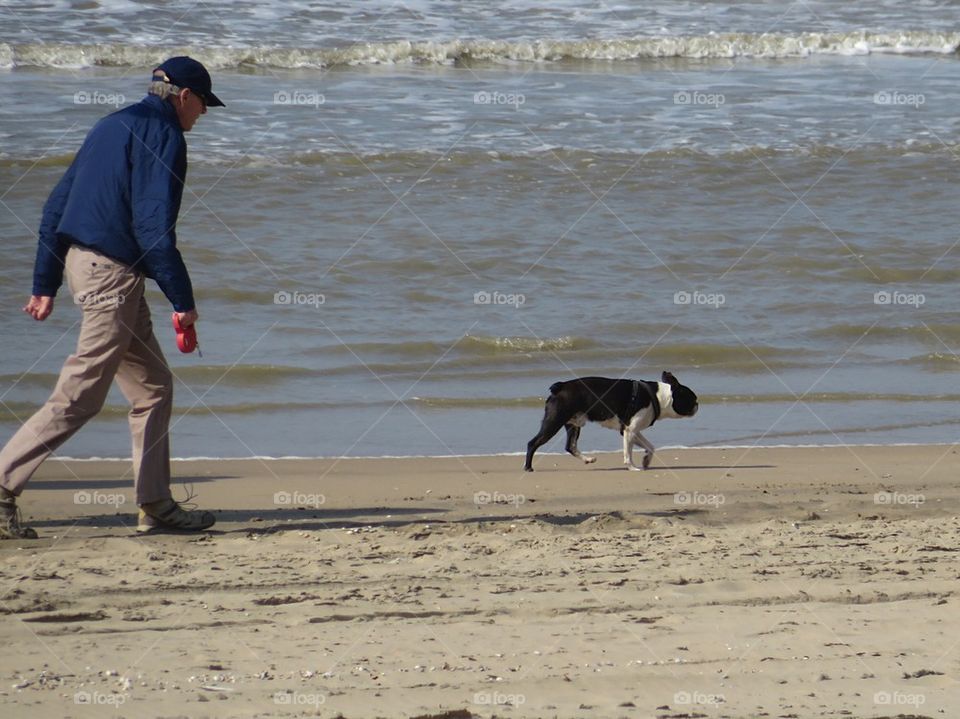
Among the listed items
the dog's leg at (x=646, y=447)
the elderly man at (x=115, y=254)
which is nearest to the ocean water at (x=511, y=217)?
the dog's leg at (x=646, y=447)

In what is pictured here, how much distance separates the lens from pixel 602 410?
8062mm

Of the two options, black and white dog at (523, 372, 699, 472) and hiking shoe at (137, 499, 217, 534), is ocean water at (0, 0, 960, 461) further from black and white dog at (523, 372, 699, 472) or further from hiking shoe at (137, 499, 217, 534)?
hiking shoe at (137, 499, 217, 534)

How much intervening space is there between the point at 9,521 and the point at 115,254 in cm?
119

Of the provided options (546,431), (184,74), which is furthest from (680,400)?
(184,74)

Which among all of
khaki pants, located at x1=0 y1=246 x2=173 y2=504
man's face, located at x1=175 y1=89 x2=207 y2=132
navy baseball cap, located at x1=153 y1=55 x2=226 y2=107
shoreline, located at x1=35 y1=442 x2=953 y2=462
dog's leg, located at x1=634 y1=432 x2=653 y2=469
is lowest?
shoreline, located at x1=35 y1=442 x2=953 y2=462

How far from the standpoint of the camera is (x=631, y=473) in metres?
7.77

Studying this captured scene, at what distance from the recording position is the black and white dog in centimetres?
793

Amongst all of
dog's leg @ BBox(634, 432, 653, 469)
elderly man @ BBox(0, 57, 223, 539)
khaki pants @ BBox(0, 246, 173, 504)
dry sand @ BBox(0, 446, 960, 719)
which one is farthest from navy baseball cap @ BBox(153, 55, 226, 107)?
dog's leg @ BBox(634, 432, 653, 469)

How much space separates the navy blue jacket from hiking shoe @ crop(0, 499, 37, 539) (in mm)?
1065

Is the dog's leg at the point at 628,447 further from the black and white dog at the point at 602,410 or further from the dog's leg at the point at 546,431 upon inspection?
the dog's leg at the point at 546,431

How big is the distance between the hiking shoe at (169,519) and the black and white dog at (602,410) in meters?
2.18

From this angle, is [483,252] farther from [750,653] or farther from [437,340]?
[750,653]

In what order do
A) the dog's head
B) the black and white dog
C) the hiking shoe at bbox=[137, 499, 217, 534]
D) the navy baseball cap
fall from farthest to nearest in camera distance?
1. the dog's head
2. the black and white dog
3. the hiking shoe at bbox=[137, 499, 217, 534]
4. the navy baseball cap

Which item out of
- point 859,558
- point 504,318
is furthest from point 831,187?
point 859,558
